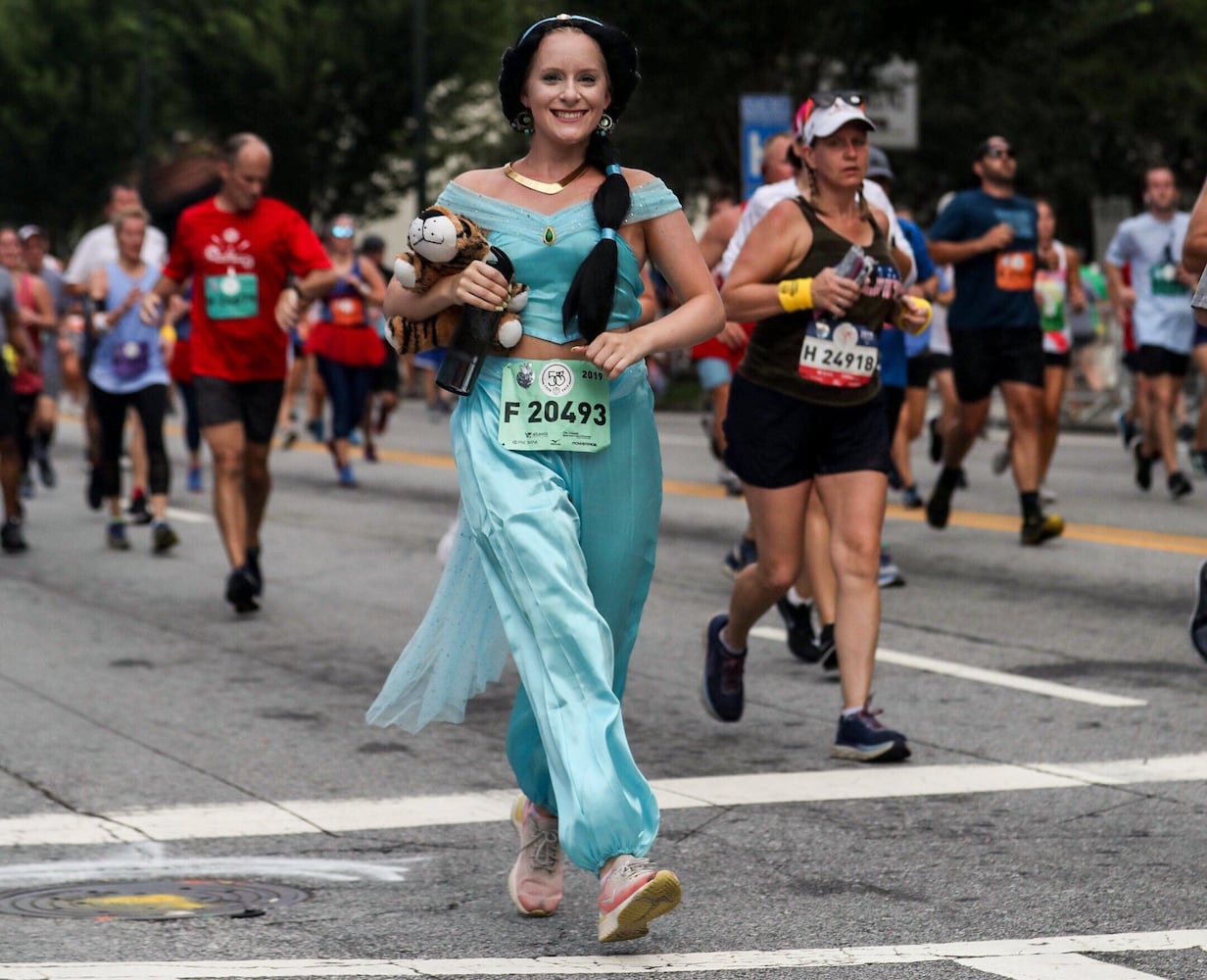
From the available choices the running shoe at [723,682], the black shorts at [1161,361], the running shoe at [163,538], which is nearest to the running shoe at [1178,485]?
the black shorts at [1161,361]

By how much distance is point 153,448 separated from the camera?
13102 mm

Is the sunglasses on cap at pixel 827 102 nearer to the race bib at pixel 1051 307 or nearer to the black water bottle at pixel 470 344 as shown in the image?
the black water bottle at pixel 470 344

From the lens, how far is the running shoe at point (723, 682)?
7.18 metres

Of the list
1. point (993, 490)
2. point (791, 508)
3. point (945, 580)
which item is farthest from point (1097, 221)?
point (791, 508)

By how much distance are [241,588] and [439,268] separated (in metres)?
5.46

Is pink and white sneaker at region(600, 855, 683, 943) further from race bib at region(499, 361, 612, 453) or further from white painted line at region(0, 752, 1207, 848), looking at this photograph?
white painted line at region(0, 752, 1207, 848)

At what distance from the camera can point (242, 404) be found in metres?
10.1

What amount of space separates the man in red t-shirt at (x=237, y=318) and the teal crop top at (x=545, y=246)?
520 cm

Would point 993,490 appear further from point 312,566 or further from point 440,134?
point 440,134

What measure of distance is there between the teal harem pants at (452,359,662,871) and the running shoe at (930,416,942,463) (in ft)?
36.4

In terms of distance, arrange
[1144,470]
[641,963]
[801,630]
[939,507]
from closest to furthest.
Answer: [641,963]
[801,630]
[939,507]
[1144,470]

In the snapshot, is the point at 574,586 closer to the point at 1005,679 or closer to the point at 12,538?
the point at 1005,679

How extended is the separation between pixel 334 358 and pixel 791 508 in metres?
10.7

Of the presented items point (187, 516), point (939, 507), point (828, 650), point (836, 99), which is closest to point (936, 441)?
point (939, 507)
